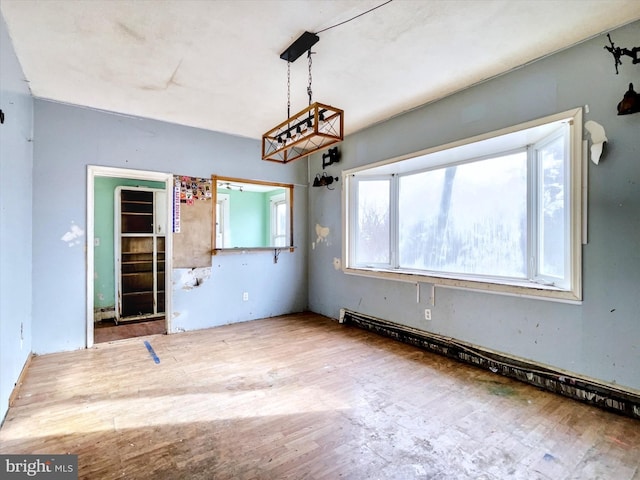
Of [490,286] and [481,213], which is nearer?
[490,286]

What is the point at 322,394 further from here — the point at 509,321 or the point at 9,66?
the point at 9,66

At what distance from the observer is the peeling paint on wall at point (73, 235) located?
3.21m

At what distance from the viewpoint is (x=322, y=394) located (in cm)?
233

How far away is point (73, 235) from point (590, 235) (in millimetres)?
4642

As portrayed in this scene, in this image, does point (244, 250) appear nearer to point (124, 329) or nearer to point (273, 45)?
point (124, 329)

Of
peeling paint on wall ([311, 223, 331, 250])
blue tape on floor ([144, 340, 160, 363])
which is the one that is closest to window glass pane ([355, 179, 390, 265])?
peeling paint on wall ([311, 223, 331, 250])

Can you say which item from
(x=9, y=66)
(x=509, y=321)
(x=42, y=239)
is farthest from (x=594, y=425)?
(x=42, y=239)

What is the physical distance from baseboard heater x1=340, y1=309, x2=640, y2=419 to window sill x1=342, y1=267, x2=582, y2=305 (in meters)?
0.54

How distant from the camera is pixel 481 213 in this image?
3.15 meters

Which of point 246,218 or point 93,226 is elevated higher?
point 246,218

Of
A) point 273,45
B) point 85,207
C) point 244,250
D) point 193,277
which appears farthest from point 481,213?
point 85,207

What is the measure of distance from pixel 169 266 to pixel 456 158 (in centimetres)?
356

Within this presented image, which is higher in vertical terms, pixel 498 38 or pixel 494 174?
pixel 498 38

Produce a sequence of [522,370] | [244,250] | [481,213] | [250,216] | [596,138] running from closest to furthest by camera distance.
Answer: [596,138] → [522,370] → [481,213] → [244,250] → [250,216]
